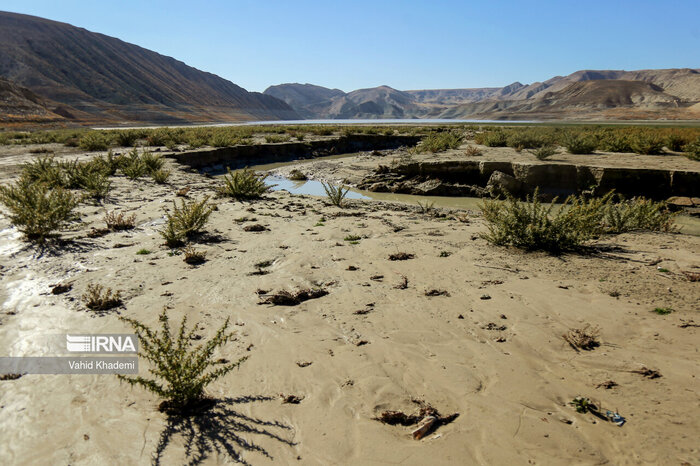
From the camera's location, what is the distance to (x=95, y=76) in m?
82.0

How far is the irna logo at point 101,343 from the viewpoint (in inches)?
139

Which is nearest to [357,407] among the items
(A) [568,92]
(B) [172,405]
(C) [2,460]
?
(B) [172,405]

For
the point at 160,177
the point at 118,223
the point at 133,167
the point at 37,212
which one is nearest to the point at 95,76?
the point at 133,167

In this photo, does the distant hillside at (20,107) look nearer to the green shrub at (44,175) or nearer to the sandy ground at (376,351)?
the green shrub at (44,175)

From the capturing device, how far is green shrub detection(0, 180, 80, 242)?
633 centimetres

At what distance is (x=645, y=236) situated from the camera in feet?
22.2

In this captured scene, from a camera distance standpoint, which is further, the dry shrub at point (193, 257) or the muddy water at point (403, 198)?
the muddy water at point (403, 198)

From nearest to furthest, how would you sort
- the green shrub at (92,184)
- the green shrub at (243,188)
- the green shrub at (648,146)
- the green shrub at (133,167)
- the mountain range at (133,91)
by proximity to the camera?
the green shrub at (92,184)
the green shrub at (243,188)
the green shrub at (133,167)
the green shrub at (648,146)
the mountain range at (133,91)

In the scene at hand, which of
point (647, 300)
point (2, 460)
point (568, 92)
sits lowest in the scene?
point (2, 460)

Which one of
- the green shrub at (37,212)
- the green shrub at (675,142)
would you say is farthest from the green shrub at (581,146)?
the green shrub at (37,212)

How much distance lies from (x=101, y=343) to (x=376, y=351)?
8.42 ft

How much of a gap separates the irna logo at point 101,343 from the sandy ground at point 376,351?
0.16m

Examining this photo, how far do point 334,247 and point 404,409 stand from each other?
3.84 metres

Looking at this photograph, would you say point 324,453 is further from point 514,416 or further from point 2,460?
point 2,460
